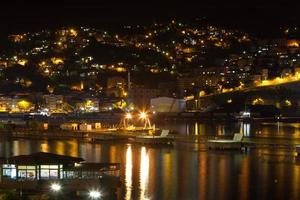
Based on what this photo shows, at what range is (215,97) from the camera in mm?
53219

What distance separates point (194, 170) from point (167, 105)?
118ft

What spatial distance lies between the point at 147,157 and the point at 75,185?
7136 mm

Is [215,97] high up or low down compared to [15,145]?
up

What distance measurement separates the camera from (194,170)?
15.4 metres

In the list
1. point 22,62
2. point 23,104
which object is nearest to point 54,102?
point 23,104

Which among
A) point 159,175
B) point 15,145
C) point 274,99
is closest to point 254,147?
point 159,175

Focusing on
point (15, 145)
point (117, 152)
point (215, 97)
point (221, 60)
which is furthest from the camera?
point (221, 60)

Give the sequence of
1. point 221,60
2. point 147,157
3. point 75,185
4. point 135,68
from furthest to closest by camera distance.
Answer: point 221,60
point 135,68
point 147,157
point 75,185

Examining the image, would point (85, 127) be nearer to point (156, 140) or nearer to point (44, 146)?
point (44, 146)

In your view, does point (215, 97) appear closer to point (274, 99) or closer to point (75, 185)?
point (274, 99)

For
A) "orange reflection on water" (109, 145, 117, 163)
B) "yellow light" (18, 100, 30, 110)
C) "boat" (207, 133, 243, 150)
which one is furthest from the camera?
"yellow light" (18, 100, 30, 110)

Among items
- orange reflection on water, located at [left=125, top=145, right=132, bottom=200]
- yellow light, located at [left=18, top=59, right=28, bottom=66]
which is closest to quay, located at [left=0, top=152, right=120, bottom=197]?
orange reflection on water, located at [left=125, top=145, right=132, bottom=200]

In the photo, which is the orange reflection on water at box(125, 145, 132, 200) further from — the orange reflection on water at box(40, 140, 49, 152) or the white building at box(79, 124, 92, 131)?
the white building at box(79, 124, 92, 131)

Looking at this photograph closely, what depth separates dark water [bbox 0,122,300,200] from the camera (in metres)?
12.3
